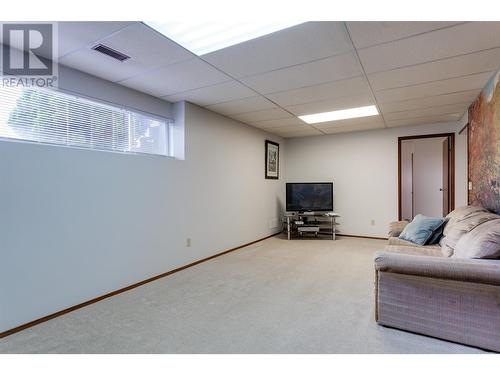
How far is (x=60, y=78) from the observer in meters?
2.52

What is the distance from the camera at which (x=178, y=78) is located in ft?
9.27

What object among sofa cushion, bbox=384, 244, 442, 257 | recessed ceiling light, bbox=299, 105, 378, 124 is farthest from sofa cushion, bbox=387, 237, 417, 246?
recessed ceiling light, bbox=299, 105, 378, 124

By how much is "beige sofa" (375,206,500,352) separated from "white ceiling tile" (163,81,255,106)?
7.44ft

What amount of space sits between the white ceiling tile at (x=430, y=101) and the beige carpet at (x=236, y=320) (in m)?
2.28

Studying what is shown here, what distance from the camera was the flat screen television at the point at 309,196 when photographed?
568 cm

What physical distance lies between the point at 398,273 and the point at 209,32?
7.48 feet

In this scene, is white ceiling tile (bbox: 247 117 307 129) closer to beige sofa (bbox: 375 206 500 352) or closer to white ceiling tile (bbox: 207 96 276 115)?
white ceiling tile (bbox: 207 96 276 115)

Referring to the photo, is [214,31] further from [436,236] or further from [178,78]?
[436,236]

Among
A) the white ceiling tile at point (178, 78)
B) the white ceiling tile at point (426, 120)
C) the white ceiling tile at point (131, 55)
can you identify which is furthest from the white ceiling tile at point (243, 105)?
the white ceiling tile at point (426, 120)

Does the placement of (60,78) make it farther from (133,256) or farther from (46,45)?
(133,256)

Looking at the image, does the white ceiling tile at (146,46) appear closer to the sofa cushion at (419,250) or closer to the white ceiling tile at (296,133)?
the sofa cushion at (419,250)

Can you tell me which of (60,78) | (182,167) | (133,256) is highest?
(60,78)

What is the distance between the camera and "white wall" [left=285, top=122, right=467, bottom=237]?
5316mm

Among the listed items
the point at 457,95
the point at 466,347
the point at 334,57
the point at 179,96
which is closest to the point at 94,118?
the point at 179,96
